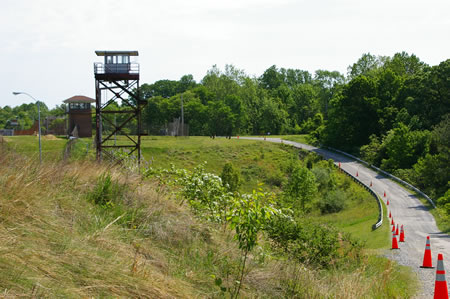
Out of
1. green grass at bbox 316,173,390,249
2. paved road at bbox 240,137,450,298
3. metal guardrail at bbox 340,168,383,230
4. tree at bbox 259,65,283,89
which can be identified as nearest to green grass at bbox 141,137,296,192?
paved road at bbox 240,137,450,298

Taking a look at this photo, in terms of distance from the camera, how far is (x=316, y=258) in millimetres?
11461

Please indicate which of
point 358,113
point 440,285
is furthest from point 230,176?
point 440,285

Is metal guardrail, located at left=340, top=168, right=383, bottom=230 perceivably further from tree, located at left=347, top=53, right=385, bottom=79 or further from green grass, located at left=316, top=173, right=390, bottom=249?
tree, located at left=347, top=53, right=385, bottom=79

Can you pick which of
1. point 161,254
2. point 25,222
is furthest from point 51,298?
point 161,254

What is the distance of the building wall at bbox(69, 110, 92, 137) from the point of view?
74750 millimetres

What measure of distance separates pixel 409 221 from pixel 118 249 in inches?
1196

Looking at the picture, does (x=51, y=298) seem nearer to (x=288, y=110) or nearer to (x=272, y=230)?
(x=272, y=230)

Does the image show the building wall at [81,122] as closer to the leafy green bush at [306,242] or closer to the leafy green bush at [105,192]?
the leafy green bush at [306,242]

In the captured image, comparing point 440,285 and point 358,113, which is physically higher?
point 358,113

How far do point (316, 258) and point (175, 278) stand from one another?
522 cm

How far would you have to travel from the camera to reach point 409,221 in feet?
112

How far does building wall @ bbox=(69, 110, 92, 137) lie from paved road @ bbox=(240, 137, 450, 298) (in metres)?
32.1

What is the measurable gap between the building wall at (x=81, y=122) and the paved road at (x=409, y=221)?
32.1 m

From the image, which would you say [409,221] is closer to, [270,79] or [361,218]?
[361,218]
